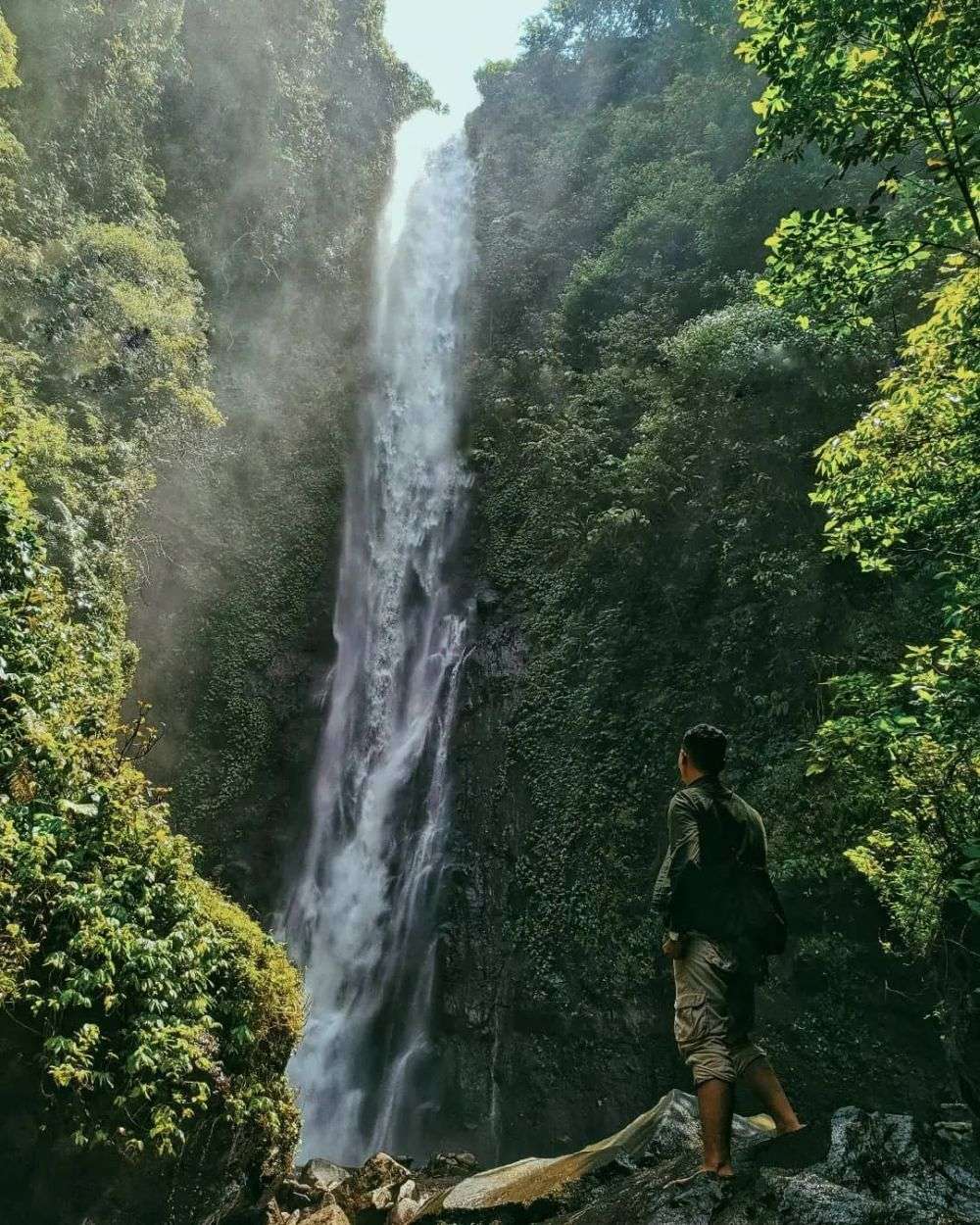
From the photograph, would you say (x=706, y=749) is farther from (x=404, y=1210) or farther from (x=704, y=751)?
(x=404, y=1210)

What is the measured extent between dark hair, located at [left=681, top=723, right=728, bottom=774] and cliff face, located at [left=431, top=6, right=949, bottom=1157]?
4.56 m

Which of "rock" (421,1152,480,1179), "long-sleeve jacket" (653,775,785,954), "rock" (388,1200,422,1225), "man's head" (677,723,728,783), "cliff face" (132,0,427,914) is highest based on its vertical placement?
"cliff face" (132,0,427,914)

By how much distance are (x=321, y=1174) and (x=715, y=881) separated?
6.82 metres

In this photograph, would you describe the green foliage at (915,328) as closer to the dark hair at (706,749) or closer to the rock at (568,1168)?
the dark hair at (706,749)

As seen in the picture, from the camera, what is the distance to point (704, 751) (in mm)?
3879

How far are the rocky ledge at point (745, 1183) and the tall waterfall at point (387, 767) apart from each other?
449 cm

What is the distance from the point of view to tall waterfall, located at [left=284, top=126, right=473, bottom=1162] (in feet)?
34.6

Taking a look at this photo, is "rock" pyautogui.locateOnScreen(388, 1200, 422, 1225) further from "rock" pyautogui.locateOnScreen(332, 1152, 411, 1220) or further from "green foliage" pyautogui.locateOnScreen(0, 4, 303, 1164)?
"green foliage" pyautogui.locateOnScreen(0, 4, 303, 1164)

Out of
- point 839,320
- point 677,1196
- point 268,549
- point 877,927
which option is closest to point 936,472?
point 839,320

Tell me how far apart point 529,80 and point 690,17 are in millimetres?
9020

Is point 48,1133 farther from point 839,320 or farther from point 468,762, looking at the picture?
point 468,762

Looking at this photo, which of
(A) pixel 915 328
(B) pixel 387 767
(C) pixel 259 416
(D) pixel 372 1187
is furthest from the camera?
(C) pixel 259 416

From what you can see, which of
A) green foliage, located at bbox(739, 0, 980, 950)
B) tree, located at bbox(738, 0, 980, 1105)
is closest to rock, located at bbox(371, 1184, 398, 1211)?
tree, located at bbox(738, 0, 980, 1105)

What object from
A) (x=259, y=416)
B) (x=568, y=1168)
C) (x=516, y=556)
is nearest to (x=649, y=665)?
(x=516, y=556)
